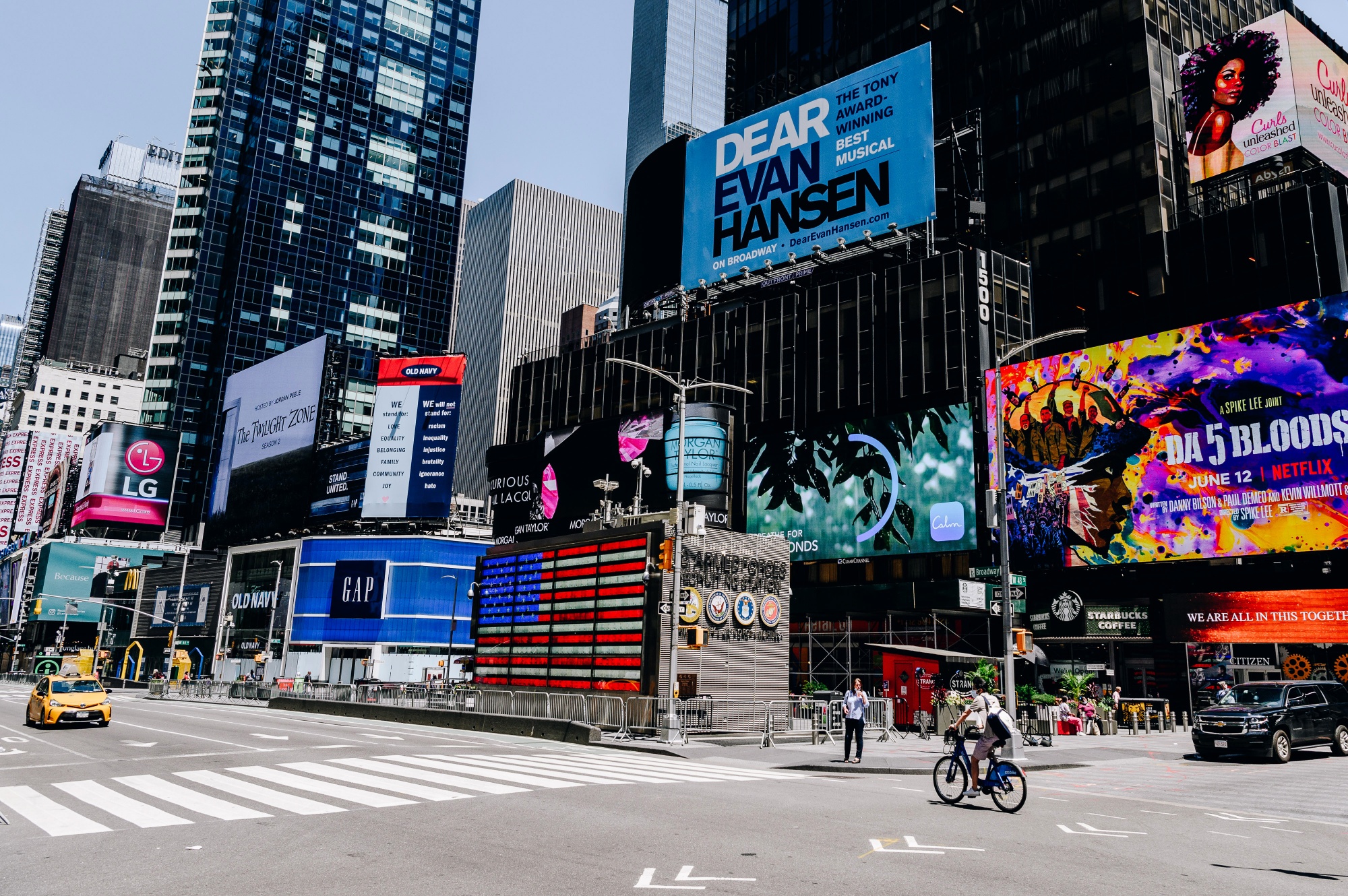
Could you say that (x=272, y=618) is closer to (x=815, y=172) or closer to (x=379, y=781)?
(x=815, y=172)

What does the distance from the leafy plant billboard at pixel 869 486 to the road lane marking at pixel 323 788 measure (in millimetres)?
39250

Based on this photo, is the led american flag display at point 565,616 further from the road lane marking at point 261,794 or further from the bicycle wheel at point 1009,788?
the bicycle wheel at point 1009,788

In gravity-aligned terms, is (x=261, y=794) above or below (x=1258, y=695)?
below

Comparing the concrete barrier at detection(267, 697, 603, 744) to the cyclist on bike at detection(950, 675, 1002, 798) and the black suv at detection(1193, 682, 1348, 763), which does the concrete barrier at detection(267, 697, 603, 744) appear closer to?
the cyclist on bike at detection(950, 675, 1002, 798)

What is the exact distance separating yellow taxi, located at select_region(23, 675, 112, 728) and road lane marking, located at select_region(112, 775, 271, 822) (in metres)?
14.7

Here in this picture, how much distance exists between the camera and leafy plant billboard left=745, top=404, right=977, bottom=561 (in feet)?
182

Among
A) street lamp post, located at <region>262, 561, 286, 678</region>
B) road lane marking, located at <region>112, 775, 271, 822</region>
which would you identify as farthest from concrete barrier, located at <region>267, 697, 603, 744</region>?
street lamp post, located at <region>262, 561, 286, 678</region>

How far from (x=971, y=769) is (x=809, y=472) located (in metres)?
49.1

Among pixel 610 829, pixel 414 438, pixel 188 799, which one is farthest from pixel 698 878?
pixel 414 438

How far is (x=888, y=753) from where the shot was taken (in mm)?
26344

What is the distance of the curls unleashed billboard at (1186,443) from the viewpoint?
4294cm

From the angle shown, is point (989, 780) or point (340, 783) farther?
point (340, 783)

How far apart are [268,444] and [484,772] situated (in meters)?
89.8

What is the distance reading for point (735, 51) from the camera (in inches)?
4114
